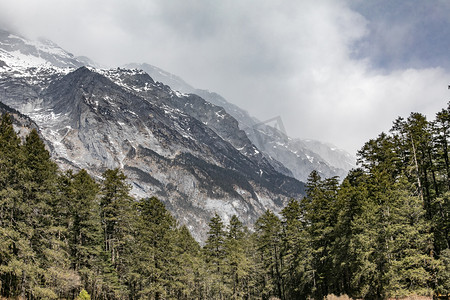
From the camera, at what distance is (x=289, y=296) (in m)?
46.3

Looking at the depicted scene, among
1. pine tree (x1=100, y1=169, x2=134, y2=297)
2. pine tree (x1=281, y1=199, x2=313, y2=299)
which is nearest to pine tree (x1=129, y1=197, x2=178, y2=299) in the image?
pine tree (x1=100, y1=169, x2=134, y2=297)

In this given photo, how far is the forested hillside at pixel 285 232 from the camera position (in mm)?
23438

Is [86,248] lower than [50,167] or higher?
lower

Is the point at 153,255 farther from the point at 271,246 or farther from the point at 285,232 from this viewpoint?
the point at 271,246

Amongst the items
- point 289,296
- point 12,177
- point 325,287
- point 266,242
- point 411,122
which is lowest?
point 289,296

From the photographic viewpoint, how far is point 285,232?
44.3 meters

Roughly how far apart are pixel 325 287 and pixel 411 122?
20.7m

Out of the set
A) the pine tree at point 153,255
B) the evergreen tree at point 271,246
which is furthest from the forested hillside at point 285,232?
the evergreen tree at point 271,246

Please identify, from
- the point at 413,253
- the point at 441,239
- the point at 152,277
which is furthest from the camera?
the point at 152,277

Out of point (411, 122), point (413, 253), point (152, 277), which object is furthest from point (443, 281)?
point (152, 277)

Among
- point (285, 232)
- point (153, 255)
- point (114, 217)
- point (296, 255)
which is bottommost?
point (296, 255)

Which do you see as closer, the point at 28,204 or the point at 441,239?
the point at 28,204

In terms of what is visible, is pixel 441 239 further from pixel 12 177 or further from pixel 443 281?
pixel 12 177

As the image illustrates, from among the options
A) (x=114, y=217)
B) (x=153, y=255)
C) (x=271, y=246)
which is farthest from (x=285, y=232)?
(x=114, y=217)
